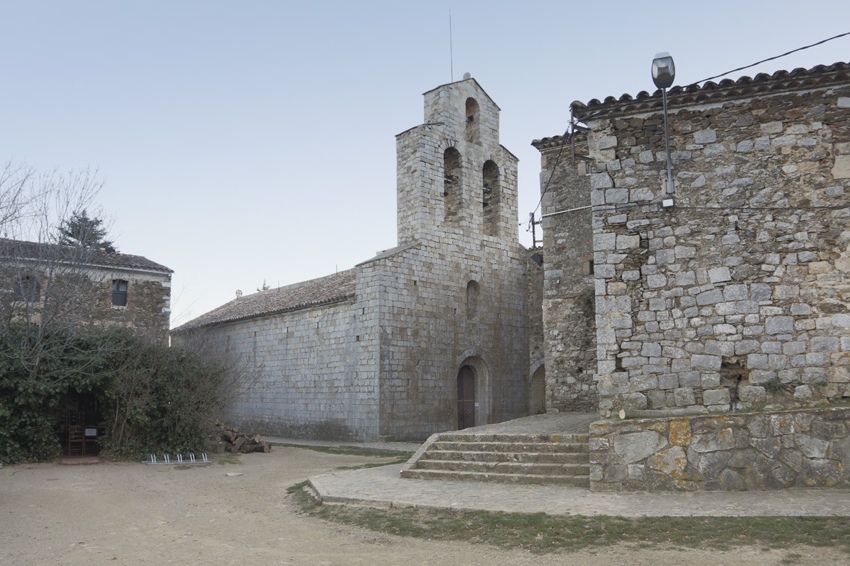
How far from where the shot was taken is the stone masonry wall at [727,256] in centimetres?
870

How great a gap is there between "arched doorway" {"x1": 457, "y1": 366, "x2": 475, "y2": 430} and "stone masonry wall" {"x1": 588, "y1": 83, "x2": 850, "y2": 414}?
12370mm

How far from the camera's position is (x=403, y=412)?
1941cm

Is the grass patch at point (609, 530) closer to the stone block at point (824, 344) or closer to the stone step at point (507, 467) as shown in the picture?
the stone step at point (507, 467)

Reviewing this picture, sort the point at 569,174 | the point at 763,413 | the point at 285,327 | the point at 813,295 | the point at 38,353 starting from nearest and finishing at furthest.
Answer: the point at 763,413, the point at 813,295, the point at 38,353, the point at 569,174, the point at 285,327

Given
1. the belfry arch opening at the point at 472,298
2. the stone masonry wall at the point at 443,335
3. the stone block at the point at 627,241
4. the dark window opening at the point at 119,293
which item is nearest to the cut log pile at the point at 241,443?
the stone masonry wall at the point at 443,335

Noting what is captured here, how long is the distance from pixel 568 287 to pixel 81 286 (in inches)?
452

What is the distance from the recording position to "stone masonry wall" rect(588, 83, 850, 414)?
8.70m

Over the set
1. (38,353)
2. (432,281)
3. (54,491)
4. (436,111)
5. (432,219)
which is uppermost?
(436,111)

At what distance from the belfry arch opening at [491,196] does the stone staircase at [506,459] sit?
1274 cm

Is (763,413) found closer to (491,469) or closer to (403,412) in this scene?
(491,469)

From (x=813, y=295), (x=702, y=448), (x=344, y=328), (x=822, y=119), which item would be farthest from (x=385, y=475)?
(x=344, y=328)

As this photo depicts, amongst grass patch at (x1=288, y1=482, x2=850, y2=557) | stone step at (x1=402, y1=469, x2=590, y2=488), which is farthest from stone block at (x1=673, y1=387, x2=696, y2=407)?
grass patch at (x1=288, y1=482, x2=850, y2=557)

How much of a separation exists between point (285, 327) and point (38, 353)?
36.8 feet

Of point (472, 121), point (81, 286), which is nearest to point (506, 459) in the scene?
point (81, 286)
